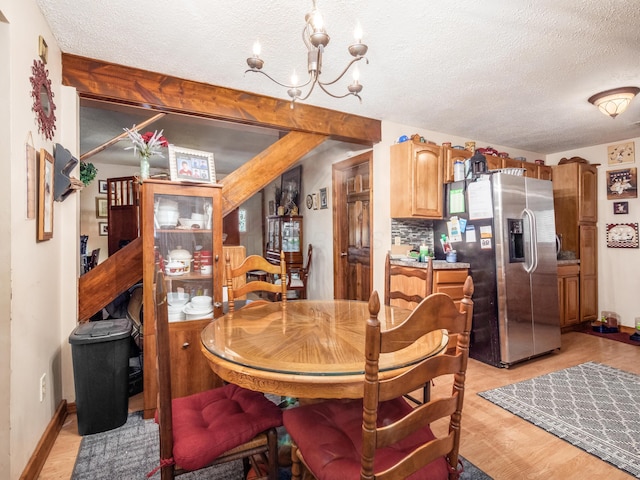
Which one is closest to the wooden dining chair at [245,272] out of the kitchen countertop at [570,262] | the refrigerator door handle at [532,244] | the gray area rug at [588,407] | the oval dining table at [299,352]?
the oval dining table at [299,352]

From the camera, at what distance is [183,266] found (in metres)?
2.51

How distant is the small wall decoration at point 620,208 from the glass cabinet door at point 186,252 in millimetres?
5165

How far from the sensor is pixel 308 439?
1192 millimetres

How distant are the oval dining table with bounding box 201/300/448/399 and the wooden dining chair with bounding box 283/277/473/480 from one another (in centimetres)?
15

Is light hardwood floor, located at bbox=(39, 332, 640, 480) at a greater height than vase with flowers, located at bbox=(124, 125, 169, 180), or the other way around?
vase with flowers, located at bbox=(124, 125, 169, 180)

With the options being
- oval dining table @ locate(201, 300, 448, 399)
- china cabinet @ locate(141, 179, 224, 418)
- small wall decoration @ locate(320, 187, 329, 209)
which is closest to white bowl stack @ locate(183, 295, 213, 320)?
china cabinet @ locate(141, 179, 224, 418)

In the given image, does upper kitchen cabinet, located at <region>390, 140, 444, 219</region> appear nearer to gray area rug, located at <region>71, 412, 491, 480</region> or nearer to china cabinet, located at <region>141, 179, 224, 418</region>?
china cabinet, located at <region>141, 179, 224, 418</region>

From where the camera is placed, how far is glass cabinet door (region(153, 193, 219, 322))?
2.40 meters

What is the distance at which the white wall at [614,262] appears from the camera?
4.29 m

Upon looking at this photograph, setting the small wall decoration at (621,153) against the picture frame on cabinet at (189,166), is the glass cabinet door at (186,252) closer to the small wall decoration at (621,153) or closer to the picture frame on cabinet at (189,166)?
the picture frame on cabinet at (189,166)

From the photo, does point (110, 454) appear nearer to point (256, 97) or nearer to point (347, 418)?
point (347, 418)

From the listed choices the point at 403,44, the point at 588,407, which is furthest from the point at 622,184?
the point at 403,44

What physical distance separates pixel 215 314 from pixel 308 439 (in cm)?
148

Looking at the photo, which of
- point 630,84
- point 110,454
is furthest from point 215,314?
point 630,84
